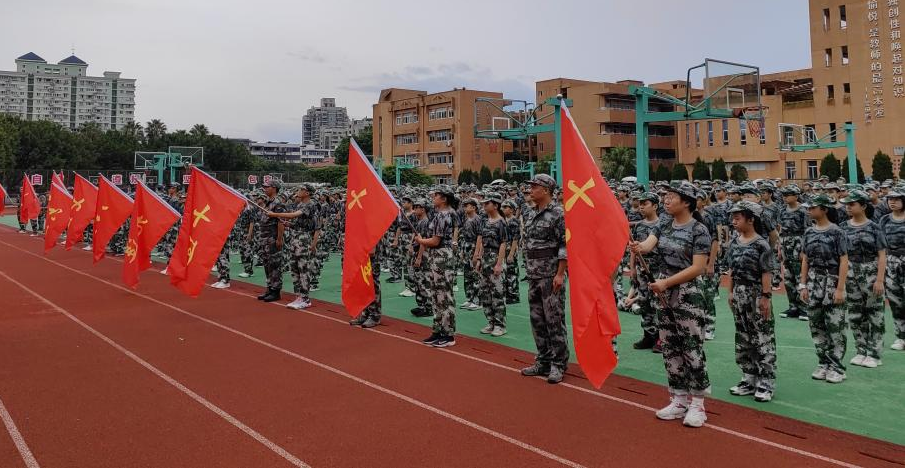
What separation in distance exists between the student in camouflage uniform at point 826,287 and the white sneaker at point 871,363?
0.78 ft

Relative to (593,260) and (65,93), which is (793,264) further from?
(65,93)

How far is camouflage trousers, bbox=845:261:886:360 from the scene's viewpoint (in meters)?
6.43

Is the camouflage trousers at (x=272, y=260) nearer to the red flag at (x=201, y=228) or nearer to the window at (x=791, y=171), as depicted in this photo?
the red flag at (x=201, y=228)

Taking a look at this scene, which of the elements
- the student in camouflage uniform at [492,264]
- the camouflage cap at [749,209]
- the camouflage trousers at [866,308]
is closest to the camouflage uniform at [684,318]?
the camouflage cap at [749,209]

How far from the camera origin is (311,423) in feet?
16.4

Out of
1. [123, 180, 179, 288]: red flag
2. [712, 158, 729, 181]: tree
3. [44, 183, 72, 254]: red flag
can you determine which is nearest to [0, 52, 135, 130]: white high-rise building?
[712, 158, 729, 181]: tree

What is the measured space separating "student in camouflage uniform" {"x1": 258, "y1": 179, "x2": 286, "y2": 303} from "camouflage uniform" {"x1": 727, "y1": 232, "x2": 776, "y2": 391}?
25.1 feet

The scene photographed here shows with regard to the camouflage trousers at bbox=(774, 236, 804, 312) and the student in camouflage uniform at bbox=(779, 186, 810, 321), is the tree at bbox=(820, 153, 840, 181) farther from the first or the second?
the camouflage trousers at bbox=(774, 236, 804, 312)

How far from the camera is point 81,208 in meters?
14.2

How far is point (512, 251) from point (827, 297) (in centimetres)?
455

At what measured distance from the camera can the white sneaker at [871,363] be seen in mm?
6363

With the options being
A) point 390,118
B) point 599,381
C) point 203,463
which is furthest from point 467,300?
point 390,118

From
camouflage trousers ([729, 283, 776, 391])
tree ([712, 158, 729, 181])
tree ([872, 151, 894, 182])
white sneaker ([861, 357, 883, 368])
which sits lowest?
white sneaker ([861, 357, 883, 368])

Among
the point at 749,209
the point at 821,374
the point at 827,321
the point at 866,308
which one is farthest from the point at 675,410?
the point at 866,308
